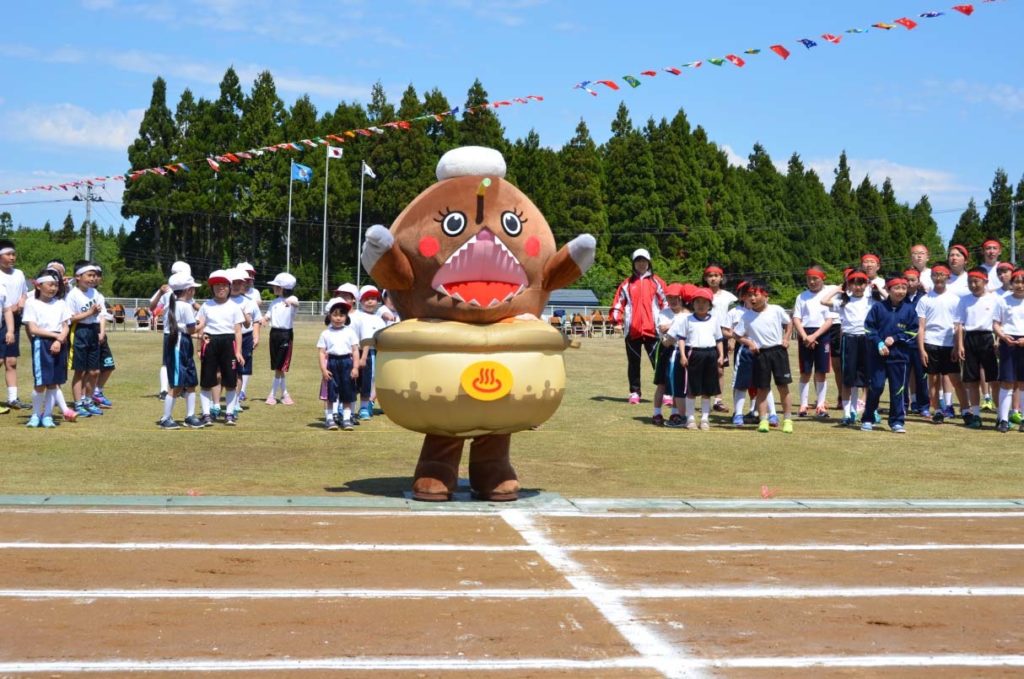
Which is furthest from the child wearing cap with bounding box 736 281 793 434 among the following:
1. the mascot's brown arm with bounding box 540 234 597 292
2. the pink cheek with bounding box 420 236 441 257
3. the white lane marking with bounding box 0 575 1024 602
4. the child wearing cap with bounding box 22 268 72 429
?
the child wearing cap with bounding box 22 268 72 429

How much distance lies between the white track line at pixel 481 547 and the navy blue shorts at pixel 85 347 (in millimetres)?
8725

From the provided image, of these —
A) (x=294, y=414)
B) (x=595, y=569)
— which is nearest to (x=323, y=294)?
(x=294, y=414)

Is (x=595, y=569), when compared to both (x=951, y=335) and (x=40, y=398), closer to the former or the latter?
(x=40, y=398)

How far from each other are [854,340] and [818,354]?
2.71 feet

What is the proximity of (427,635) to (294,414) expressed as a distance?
11.3 metres

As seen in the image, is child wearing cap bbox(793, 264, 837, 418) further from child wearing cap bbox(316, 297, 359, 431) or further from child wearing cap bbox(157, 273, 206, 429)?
child wearing cap bbox(157, 273, 206, 429)

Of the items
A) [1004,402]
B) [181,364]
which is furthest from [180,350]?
→ [1004,402]

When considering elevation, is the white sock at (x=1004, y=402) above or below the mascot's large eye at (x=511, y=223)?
below

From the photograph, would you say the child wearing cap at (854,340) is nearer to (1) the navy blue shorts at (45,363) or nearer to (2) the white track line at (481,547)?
(2) the white track line at (481,547)

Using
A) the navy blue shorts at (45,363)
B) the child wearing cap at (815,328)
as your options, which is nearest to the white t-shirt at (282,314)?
the navy blue shorts at (45,363)

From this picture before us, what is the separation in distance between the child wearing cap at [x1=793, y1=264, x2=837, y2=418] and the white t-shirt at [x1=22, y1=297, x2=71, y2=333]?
9712mm

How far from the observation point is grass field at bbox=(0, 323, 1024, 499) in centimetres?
1042

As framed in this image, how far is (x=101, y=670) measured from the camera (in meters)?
4.96

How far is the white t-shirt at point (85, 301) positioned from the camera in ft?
52.1
